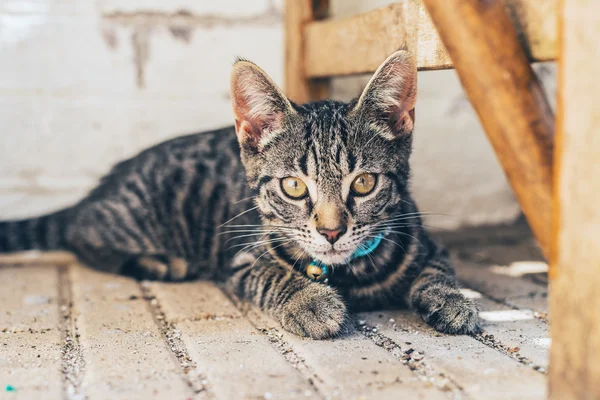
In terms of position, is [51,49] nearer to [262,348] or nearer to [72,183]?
[72,183]

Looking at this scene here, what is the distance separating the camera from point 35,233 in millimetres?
3197

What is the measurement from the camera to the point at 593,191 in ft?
4.50

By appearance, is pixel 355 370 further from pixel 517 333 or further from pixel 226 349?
pixel 517 333

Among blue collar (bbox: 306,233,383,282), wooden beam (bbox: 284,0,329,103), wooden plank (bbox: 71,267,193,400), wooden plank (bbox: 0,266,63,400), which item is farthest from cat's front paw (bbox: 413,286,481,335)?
wooden beam (bbox: 284,0,329,103)

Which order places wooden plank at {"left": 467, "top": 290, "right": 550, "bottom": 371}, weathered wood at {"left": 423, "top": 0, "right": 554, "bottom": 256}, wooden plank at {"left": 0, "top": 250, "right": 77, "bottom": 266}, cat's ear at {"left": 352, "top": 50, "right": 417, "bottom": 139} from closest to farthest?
weathered wood at {"left": 423, "top": 0, "right": 554, "bottom": 256} < wooden plank at {"left": 467, "top": 290, "right": 550, "bottom": 371} < cat's ear at {"left": 352, "top": 50, "right": 417, "bottom": 139} < wooden plank at {"left": 0, "top": 250, "right": 77, "bottom": 266}

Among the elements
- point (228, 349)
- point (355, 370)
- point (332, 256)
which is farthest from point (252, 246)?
point (355, 370)

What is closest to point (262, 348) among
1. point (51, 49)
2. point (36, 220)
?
point (36, 220)

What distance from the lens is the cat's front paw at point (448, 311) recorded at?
2152 millimetres

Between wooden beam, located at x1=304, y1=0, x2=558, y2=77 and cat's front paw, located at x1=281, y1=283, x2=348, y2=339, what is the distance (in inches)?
34.0

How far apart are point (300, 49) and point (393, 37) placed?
105 cm

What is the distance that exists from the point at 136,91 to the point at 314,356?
87.5 inches

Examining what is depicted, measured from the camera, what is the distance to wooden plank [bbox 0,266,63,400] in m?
1.76

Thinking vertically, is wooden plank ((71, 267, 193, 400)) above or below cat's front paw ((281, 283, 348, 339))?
below

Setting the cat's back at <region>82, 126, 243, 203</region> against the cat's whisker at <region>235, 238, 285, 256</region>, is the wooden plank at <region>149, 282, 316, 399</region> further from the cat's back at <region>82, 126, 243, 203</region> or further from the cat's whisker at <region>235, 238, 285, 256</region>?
the cat's back at <region>82, 126, 243, 203</region>
